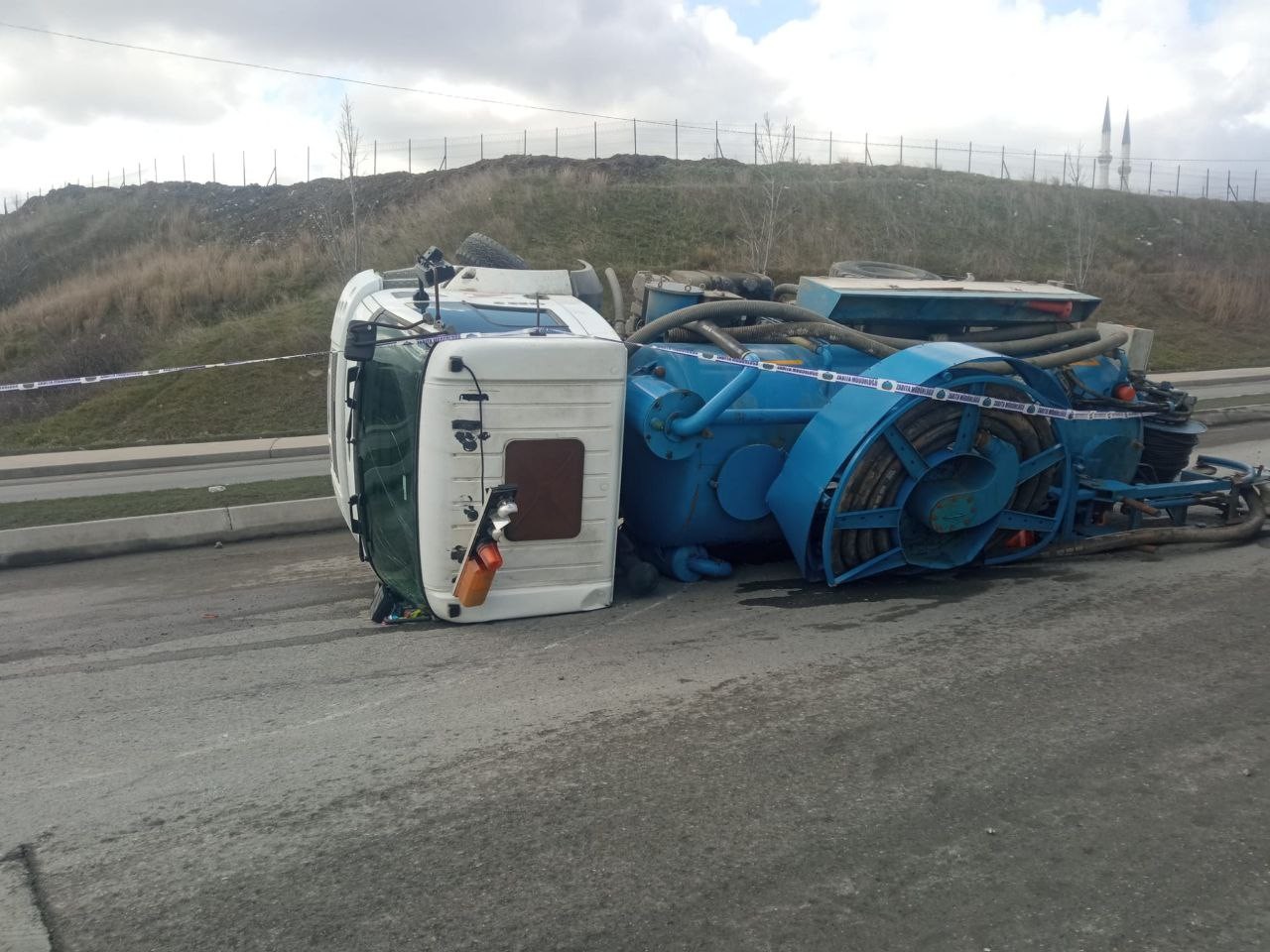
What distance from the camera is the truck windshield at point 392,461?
587cm

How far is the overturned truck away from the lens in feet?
19.1

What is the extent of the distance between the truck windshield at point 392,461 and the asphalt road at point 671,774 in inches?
15.4

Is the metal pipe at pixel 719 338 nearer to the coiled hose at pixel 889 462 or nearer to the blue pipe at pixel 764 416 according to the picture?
the blue pipe at pixel 764 416

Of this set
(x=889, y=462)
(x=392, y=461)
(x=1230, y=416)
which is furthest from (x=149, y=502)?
(x=1230, y=416)

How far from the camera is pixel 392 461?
6.12 meters

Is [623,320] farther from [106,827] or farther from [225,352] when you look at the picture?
[225,352]

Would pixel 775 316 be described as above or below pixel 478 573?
above

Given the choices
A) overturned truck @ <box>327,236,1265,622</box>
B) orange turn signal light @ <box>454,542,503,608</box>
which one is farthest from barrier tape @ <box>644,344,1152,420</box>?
orange turn signal light @ <box>454,542,503,608</box>

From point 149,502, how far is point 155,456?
182 inches

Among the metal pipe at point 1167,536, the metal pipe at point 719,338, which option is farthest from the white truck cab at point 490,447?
the metal pipe at point 1167,536

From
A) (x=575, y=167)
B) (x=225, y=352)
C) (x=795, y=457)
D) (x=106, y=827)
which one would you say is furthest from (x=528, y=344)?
(x=575, y=167)

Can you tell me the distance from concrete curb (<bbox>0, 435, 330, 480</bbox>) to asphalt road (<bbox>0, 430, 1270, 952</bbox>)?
776cm

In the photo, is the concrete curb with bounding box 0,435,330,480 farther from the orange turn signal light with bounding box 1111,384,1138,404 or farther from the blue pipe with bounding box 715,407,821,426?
the orange turn signal light with bounding box 1111,384,1138,404

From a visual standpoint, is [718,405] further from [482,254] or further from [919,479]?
[482,254]
